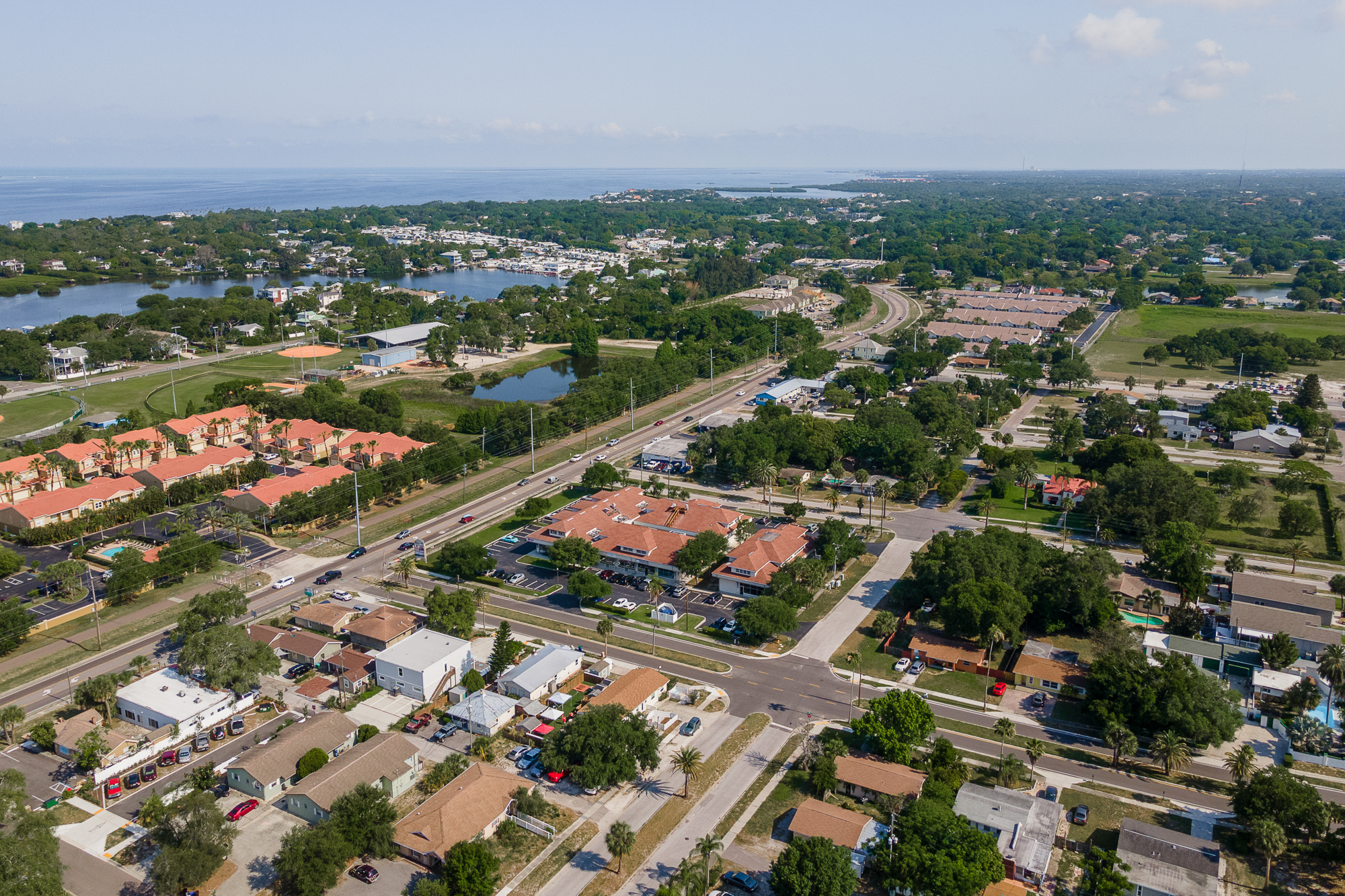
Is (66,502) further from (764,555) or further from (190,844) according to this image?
(764,555)

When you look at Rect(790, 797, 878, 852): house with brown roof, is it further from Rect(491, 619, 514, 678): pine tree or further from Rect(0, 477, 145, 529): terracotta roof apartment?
Rect(0, 477, 145, 529): terracotta roof apartment

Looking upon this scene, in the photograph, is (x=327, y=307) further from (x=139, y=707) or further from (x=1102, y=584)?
(x=1102, y=584)

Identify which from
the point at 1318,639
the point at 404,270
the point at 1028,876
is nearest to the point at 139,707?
the point at 1028,876

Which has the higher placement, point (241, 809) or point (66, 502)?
point (66, 502)

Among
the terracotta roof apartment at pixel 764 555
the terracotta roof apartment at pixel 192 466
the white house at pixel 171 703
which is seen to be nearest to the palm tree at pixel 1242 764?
the terracotta roof apartment at pixel 764 555

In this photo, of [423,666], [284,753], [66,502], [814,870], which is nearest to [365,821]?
[284,753]
